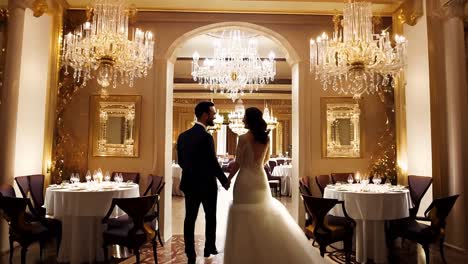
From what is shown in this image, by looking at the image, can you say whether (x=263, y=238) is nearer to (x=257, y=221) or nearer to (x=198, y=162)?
(x=257, y=221)

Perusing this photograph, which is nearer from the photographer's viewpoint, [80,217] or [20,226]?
[20,226]

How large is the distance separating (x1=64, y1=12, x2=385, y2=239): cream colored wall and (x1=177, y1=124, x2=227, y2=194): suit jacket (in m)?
2.04

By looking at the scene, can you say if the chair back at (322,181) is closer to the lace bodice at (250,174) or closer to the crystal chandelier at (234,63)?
the lace bodice at (250,174)

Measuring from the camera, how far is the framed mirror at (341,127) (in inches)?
230

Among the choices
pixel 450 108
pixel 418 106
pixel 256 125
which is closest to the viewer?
pixel 256 125

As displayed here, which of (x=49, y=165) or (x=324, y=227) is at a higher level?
(x=49, y=165)

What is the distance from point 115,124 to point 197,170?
272cm

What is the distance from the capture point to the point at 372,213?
3.99m

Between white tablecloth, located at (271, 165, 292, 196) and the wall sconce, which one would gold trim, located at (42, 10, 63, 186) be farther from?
white tablecloth, located at (271, 165, 292, 196)

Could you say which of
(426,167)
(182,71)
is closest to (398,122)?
(426,167)

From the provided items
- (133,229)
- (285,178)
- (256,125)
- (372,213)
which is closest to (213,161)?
(256,125)

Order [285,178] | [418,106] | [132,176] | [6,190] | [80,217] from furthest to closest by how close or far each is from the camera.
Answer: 1. [285,178]
2. [132,176]
3. [418,106]
4. [80,217]
5. [6,190]

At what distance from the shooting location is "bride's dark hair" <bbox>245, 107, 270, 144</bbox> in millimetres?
3250

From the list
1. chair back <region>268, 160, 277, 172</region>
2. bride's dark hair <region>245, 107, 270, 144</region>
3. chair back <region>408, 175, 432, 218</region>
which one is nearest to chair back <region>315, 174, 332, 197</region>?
chair back <region>408, 175, 432, 218</region>
